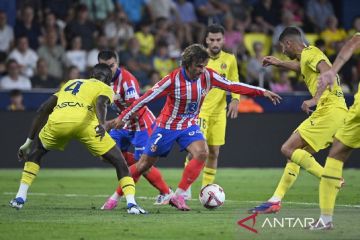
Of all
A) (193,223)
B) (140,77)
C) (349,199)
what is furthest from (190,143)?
(140,77)

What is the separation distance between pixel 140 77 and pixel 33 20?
2876 mm

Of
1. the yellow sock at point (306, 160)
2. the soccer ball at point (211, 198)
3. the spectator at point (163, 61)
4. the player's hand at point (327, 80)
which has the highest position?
the player's hand at point (327, 80)

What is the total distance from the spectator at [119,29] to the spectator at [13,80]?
2.83m

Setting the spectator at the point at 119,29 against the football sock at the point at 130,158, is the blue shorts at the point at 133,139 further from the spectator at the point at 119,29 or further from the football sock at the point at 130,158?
the spectator at the point at 119,29

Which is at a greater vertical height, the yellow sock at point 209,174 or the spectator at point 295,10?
the spectator at point 295,10

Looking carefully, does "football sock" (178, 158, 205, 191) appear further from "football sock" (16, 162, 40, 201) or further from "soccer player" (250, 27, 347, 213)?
"football sock" (16, 162, 40, 201)

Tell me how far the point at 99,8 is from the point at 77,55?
74.4 inches

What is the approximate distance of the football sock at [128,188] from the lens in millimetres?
11109

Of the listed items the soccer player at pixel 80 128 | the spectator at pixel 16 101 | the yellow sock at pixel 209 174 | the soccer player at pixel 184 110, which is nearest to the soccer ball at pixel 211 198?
the soccer player at pixel 184 110

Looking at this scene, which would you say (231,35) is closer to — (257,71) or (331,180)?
(257,71)

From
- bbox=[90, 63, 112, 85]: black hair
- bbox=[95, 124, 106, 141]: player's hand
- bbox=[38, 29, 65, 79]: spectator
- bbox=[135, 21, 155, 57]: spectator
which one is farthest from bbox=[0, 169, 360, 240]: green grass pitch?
bbox=[135, 21, 155, 57]: spectator

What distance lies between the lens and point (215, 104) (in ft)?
46.9

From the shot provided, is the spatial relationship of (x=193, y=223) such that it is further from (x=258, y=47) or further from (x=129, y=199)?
(x=258, y=47)

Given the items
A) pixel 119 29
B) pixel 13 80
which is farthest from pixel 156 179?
pixel 119 29
